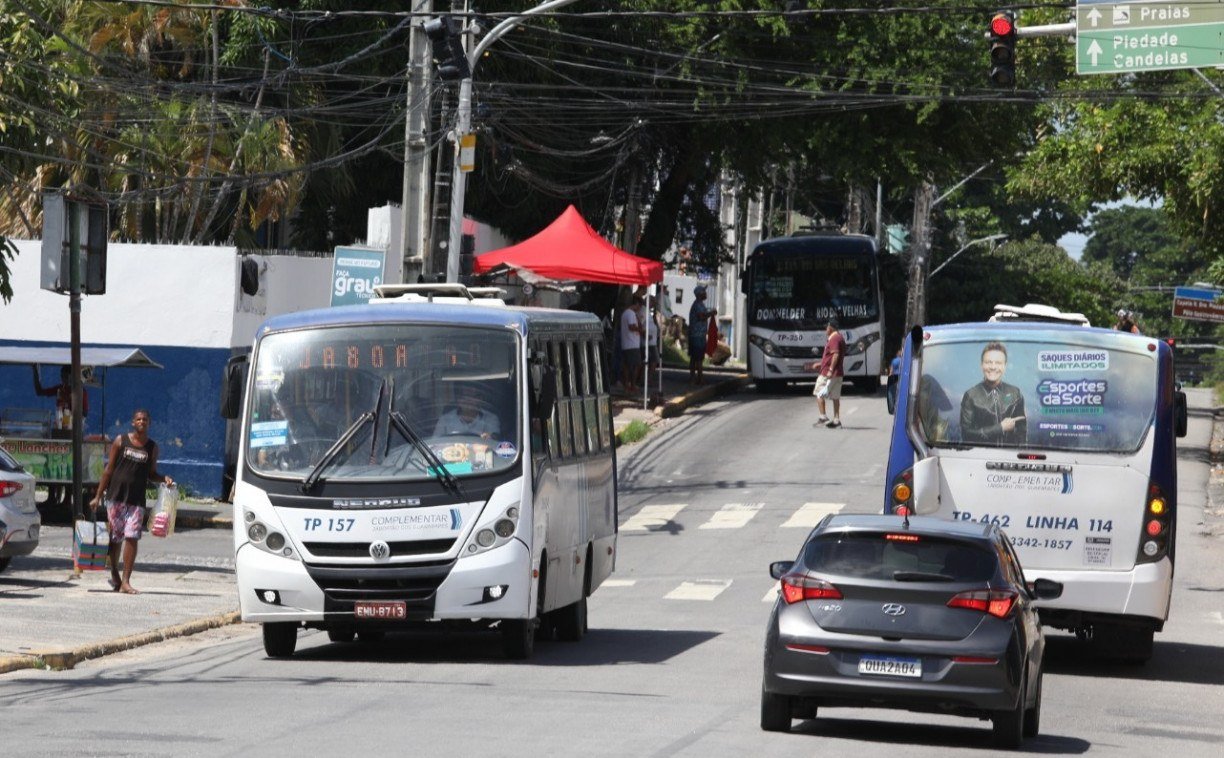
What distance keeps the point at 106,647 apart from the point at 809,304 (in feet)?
95.6

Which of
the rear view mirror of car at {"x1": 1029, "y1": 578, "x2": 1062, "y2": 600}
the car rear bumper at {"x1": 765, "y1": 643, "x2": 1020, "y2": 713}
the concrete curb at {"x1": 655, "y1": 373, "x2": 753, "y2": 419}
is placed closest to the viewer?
the car rear bumper at {"x1": 765, "y1": 643, "x2": 1020, "y2": 713}

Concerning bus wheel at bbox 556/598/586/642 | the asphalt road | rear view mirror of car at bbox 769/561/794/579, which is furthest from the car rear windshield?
bus wheel at bbox 556/598/586/642

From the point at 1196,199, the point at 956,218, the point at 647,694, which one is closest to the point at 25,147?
the point at 647,694

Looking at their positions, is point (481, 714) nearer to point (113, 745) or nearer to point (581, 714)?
point (581, 714)

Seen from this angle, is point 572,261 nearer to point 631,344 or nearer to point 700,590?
point 631,344

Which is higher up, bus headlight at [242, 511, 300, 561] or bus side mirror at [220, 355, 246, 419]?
bus side mirror at [220, 355, 246, 419]

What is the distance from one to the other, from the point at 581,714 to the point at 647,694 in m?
1.36

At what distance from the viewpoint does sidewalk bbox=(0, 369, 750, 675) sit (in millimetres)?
15117

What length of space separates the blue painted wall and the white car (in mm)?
8105

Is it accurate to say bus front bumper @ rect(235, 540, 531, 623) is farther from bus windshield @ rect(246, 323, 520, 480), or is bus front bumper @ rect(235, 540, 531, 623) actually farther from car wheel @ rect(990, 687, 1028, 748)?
car wheel @ rect(990, 687, 1028, 748)

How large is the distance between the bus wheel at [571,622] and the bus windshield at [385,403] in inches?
103

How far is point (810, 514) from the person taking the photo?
27.0 m

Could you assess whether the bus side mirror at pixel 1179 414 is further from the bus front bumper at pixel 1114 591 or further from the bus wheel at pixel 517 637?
the bus wheel at pixel 517 637

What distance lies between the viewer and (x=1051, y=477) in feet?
50.6
